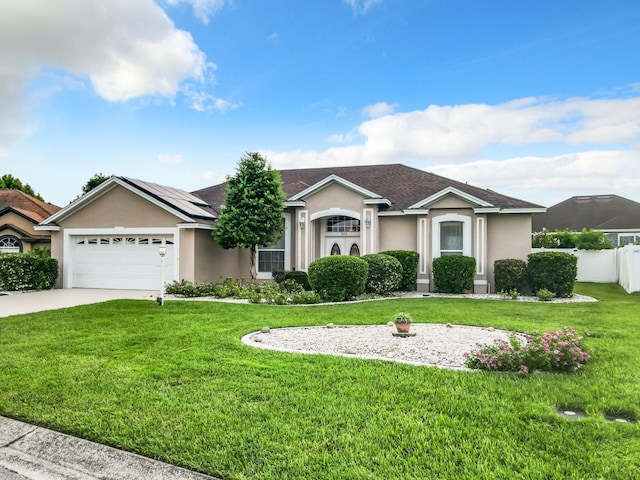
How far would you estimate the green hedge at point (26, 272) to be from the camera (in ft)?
51.2

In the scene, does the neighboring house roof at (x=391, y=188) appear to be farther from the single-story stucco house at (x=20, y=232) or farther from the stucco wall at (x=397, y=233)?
the single-story stucco house at (x=20, y=232)

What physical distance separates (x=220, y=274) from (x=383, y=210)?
24.3 feet

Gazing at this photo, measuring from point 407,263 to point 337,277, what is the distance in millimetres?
4012

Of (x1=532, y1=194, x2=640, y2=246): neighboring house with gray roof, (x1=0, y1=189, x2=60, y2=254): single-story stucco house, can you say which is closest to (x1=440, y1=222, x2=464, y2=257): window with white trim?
(x1=0, y1=189, x2=60, y2=254): single-story stucco house

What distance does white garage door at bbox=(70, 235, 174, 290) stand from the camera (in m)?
16.3

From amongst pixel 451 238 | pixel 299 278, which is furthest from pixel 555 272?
pixel 299 278

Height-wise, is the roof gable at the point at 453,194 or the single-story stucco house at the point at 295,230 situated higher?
the roof gable at the point at 453,194

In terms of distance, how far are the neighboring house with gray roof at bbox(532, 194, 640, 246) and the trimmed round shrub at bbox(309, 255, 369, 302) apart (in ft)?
80.3

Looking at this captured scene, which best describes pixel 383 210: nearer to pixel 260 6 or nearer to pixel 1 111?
pixel 260 6

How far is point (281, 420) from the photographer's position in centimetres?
380

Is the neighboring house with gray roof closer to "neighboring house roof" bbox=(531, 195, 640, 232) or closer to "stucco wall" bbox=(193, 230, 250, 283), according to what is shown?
"neighboring house roof" bbox=(531, 195, 640, 232)

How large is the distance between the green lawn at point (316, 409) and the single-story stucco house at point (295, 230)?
29.3ft

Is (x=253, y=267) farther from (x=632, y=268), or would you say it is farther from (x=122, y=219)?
(x=632, y=268)

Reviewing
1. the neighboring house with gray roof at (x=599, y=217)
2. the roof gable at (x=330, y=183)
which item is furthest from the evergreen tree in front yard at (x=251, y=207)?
the neighboring house with gray roof at (x=599, y=217)
